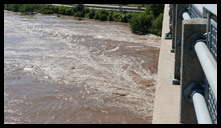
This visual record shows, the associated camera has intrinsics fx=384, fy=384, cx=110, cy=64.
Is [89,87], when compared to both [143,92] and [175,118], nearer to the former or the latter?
[143,92]

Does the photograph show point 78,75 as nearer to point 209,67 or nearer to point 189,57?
point 189,57

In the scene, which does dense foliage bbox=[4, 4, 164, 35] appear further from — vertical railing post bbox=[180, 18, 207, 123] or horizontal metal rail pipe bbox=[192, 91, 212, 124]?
horizontal metal rail pipe bbox=[192, 91, 212, 124]

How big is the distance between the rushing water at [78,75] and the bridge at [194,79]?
12.5 feet

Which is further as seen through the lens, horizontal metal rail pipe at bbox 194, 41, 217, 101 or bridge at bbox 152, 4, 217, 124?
bridge at bbox 152, 4, 217, 124

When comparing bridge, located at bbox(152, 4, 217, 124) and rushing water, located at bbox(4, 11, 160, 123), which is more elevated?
bridge, located at bbox(152, 4, 217, 124)

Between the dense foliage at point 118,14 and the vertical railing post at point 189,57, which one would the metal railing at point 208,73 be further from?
the dense foliage at point 118,14

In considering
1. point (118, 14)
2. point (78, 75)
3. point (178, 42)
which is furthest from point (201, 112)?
point (118, 14)

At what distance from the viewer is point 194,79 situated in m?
3.37

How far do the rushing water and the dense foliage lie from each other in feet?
2.32

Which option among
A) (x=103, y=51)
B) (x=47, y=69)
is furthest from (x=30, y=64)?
(x=103, y=51)

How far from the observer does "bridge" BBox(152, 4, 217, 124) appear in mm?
2225

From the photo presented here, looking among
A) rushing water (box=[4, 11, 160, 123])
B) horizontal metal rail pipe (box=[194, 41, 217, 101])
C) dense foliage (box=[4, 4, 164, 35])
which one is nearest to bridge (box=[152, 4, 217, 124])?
horizontal metal rail pipe (box=[194, 41, 217, 101])

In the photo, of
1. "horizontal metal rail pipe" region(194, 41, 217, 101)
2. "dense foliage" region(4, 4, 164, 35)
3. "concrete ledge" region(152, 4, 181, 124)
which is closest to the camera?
"horizontal metal rail pipe" region(194, 41, 217, 101)

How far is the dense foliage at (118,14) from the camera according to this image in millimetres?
19078
